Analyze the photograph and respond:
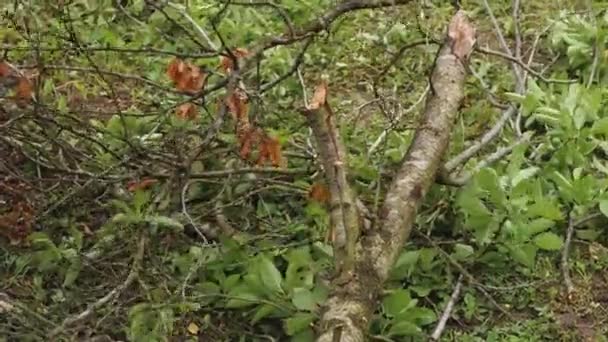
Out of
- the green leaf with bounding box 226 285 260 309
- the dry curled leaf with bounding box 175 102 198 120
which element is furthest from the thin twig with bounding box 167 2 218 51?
the green leaf with bounding box 226 285 260 309

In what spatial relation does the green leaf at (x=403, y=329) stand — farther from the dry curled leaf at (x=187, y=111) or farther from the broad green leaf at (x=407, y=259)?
the dry curled leaf at (x=187, y=111)

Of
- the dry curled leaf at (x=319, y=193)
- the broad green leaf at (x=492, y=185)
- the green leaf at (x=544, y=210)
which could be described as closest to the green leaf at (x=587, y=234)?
the green leaf at (x=544, y=210)

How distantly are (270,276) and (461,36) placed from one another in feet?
4.01

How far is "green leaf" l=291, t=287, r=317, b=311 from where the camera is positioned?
10.0 ft

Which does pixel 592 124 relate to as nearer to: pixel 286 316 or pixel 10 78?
pixel 286 316

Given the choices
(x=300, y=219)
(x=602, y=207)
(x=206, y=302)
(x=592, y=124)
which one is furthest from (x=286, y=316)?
(x=592, y=124)

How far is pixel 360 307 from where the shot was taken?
287 centimetres

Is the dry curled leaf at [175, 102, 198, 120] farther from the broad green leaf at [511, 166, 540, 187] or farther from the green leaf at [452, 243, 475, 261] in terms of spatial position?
the broad green leaf at [511, 166, 540, 187]

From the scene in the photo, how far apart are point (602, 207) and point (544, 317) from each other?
45cm

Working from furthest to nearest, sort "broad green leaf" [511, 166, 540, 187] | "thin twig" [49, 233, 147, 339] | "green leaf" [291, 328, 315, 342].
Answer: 1. "broad green leaf" [511, 166, 540, 187]
2. "green leaf" [291, 328, 315, 342]
3. "thin twig" [49, 233, 147, 339]

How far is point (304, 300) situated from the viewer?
306 cm

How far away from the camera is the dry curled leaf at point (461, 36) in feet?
12.4

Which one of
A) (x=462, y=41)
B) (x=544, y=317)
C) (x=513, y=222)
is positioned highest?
(x=462, y=41)

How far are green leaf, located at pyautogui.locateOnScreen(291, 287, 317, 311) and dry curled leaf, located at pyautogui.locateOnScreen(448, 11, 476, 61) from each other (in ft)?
3.88
